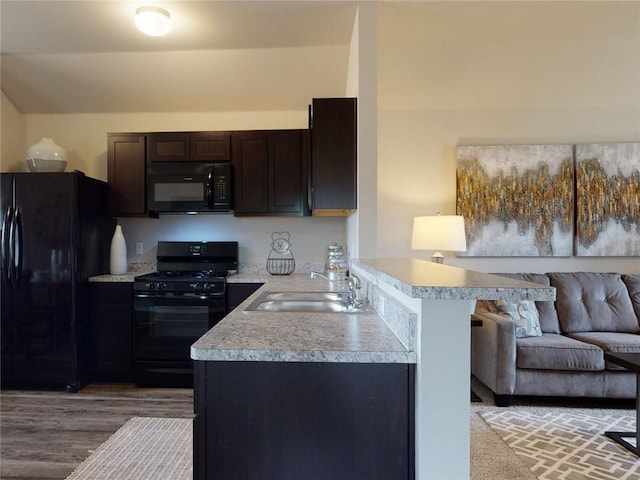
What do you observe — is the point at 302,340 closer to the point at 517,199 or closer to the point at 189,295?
the point at 189,295

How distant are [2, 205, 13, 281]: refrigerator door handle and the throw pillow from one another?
3897 mm

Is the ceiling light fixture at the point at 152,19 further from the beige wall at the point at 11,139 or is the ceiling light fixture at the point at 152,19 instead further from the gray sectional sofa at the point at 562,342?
the gray sectional sofa at the point at 562,342

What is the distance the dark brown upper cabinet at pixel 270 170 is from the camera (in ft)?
10.2

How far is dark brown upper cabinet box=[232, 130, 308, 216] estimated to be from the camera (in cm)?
309

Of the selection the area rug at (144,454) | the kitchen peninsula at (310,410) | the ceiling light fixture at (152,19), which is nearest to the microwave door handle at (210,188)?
the ceiling light fixture at (152,19)

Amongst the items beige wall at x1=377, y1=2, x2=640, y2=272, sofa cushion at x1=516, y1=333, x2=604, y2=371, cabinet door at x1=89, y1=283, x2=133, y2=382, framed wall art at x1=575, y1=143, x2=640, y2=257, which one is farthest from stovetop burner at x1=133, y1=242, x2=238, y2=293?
framed wall art at x1=575, y1=143, x2=640, y2=257

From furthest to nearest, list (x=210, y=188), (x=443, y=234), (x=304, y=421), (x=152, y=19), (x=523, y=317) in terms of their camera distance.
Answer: (x=210, y=188) → (x=443, y=234) → (x=523, y=317) → (x=152, y=19) → (x=304, y=421)

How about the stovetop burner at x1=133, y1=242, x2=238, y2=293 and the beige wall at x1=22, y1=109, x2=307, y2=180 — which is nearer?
the stovetop burner at x1=133, y1=242, x2=238, y2=293

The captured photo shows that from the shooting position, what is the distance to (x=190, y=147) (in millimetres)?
3096

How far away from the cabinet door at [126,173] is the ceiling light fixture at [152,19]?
41.5 inches

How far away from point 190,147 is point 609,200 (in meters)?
3.86

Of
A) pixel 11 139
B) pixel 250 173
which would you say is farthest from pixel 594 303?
pixel 11 139

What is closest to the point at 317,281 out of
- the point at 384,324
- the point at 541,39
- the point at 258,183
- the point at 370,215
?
the point at 370,215

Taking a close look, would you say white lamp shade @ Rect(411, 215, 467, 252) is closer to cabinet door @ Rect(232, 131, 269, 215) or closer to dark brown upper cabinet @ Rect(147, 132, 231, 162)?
cabinet door @ Rect(232, 131, 269, 215)
